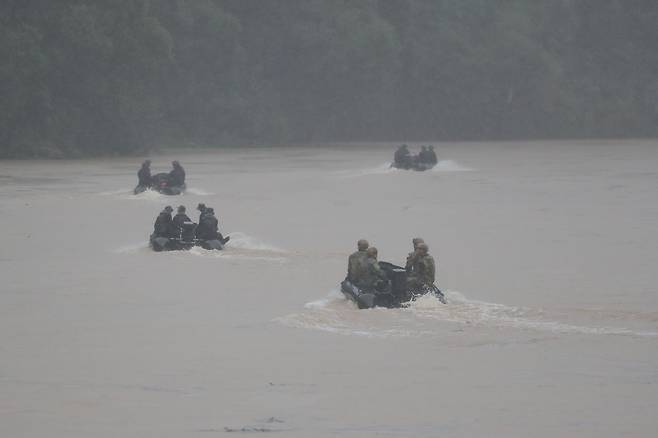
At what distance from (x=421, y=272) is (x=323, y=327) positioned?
6.89 ft

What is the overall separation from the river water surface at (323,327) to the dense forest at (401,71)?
45.0 meters

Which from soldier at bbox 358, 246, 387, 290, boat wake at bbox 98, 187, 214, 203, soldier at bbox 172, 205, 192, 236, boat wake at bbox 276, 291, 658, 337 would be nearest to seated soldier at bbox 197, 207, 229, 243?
soldier at bbox 172, 205, 192, 236

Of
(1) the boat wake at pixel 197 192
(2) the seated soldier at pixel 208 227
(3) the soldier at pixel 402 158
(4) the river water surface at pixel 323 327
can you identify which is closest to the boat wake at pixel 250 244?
(4) the river water surface at pixel 323 327

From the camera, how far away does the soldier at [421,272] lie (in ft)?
67.4

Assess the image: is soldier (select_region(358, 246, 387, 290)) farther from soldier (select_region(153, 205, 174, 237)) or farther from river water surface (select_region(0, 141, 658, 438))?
soldier (select_region(153, 205, 174, 237))

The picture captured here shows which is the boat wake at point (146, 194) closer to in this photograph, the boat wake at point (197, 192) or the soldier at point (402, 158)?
the boat wake at point (197, 192)

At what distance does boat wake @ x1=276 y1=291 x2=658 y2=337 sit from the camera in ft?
61.9

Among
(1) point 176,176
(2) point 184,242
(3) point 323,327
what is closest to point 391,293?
(3) point 323,327

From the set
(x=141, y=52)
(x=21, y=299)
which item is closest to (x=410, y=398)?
(x=21, y=299)

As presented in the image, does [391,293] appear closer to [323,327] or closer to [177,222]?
[323,327]

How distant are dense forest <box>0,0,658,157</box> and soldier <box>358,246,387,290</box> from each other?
56829 mm

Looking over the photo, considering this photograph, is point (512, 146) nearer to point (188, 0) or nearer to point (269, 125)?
point (269, 125)

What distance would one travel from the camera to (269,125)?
8750 cm

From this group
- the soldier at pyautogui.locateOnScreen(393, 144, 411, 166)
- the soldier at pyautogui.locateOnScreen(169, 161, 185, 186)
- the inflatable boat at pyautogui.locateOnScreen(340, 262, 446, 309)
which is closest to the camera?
the inflatable boat at pyautogui.locateOnScreen(340, 262, 446, 309)
